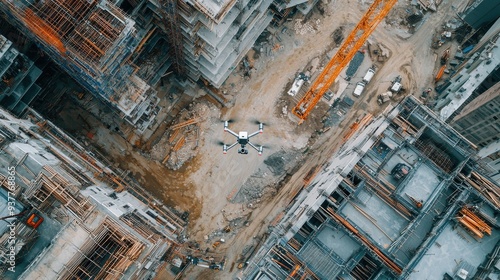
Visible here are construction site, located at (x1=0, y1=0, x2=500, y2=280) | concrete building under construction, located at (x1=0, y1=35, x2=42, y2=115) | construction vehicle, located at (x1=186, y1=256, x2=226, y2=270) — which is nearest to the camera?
construction site, located at (x1=0, y1=0, x2=500, y2=280)

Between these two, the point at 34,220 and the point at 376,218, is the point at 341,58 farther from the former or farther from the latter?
the point at 34,220

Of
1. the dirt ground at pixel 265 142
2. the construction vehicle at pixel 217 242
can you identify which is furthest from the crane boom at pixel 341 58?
the construction vehicle at pixel 217 242

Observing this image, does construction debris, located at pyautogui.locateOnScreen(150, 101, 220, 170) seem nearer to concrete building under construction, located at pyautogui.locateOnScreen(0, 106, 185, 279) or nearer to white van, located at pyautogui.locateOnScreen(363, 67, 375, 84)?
concrete building under construction, located at pyautogui.locateOnScreen(0, 106, 185, 279)

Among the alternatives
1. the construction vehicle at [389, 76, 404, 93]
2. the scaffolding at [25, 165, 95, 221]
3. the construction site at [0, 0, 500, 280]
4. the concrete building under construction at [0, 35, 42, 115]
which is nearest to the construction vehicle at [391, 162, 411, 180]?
the construction site at [0, 0, 500, 280]

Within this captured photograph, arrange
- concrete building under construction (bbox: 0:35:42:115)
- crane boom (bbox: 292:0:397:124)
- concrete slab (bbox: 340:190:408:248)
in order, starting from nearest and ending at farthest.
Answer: concrete slab (bbox: 340:190:408:248)
concrete building under construction (bbox: 0:35:42:115)
crane boom (bbox: 292:0:397:124)

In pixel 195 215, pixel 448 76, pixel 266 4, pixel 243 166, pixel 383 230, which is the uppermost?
pixel 448 76

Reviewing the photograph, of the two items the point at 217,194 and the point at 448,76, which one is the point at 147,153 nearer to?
the point at 217,194

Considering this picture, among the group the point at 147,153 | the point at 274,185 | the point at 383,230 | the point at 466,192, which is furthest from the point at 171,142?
the point at 466,192
